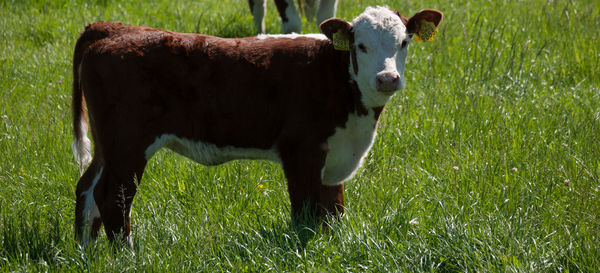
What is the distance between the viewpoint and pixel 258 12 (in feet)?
26.6

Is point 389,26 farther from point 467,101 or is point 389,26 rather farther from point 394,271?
point 467,101

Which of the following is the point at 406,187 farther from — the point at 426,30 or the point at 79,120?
the point at 79,120

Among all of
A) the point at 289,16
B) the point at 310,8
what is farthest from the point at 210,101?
the point at 310,8

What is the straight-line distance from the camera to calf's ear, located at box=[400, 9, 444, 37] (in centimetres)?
407

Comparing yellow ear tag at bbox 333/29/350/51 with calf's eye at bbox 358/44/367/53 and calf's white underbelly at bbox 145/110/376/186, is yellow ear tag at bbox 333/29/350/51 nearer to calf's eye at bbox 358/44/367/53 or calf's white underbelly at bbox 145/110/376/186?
calf's eye at bbox 358/44/367/53

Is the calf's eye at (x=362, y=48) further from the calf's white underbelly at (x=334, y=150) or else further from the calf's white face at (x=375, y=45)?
the calf's white underbelly at (x=334, y=150)

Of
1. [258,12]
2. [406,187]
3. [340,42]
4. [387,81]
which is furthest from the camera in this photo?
[258,12]

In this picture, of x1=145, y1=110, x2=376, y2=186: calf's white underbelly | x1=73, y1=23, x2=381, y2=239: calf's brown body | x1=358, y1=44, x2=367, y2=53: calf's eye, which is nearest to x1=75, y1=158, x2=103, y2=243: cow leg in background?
x1=73, y1=23, x2=381, y2=239: calf's brown body

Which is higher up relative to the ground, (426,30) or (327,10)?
(426,30)

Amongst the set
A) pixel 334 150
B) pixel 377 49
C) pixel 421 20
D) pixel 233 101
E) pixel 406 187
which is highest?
pixel 421 20

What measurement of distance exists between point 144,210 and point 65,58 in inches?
140

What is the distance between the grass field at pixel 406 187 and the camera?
11.7 feet

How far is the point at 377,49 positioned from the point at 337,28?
11.3 inches

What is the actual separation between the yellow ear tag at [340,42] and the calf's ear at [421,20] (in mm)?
380
